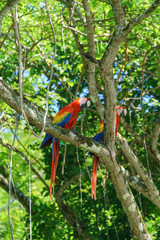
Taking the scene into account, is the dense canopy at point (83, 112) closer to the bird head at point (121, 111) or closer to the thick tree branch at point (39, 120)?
the bird head at point (121, 111)

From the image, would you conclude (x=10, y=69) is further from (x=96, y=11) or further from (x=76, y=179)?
(x=76, y=179)

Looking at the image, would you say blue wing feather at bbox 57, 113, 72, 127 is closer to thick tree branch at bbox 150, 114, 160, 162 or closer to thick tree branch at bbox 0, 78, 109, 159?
thick tree branch at bbox 0, 78, 109, 159

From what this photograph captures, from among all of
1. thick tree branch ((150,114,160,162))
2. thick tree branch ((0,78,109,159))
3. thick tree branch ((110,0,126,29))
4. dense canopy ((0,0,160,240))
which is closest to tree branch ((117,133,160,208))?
dense canopy ((0,0,160,240))

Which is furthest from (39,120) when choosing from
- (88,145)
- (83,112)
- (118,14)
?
(83,112)

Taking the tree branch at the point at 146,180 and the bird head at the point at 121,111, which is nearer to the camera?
the tree branch at the point at 146,180

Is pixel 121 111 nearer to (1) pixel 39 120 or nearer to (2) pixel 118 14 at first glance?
(2) pixel 118 14

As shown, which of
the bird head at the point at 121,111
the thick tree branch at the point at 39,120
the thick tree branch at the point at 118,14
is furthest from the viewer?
the bird head at the point at 121,111

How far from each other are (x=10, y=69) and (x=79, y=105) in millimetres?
1357

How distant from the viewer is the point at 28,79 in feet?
13.1

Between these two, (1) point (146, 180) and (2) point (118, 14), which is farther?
(1) point (146, 180)

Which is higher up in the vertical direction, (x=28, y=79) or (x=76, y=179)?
(x=28, y=79)

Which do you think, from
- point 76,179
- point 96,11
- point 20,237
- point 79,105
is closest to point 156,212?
point 76,179

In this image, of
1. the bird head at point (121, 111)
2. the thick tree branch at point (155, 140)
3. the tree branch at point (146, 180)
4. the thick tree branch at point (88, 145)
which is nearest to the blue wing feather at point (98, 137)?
the tree branch at point (146, 180)

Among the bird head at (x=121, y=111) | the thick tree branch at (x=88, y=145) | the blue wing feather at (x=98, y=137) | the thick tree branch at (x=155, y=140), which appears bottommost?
the thick tree branch at (x=88, y=145)
